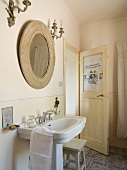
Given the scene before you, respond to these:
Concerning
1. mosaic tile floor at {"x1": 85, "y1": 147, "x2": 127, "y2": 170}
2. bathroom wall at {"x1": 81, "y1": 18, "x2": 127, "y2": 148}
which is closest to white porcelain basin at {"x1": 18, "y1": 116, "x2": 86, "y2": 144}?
mosaic tile floor at {"x1": 85, "y1": 147, "x2": 127, "y2": 170}

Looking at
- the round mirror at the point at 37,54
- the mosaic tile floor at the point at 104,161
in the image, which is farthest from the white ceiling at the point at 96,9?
the mosaic tile floor at the point at 104,161

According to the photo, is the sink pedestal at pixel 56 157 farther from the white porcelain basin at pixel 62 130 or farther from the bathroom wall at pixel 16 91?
the bathroom wall at pixel 16 91

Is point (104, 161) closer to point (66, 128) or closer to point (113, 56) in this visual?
point (66, 128)

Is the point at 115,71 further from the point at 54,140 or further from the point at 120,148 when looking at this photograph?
the point at 54,140

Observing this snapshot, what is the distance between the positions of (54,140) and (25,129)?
31 cm

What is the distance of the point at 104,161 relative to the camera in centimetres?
247

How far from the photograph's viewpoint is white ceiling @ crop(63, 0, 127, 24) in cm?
238

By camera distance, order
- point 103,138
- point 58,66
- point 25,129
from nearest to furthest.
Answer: point 25,129
point 58,66
point 103,138

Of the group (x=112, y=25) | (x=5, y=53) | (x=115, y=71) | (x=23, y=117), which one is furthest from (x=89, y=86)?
(x=5, y=53)

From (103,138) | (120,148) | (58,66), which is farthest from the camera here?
(120,148)

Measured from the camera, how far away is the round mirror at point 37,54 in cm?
155

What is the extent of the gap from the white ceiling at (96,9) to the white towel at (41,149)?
202 cm

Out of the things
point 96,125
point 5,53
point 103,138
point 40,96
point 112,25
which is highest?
point 112,25

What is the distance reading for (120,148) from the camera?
9.62ft
